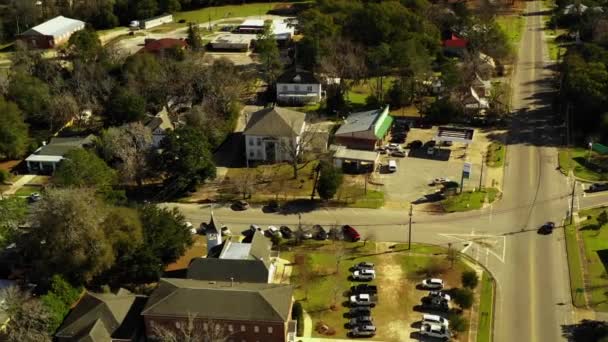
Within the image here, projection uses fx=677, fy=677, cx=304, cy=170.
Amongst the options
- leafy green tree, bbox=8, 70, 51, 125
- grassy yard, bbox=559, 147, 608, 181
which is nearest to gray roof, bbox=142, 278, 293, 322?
grassy yard, bbox=559, 147, 608, 181

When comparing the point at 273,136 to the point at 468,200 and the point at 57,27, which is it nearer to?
the point at 468,200

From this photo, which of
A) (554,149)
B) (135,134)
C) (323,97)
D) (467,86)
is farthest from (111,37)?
(554,149)

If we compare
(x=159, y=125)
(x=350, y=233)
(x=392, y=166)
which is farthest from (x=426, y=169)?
(x=159, y=125)

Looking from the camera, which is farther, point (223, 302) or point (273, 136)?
point (273, 136)

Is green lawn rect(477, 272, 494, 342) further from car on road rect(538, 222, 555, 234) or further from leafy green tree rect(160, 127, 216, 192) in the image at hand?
leafy green tree rect(160, 127, 216, 192)

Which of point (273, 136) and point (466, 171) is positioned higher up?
point (273, 136)

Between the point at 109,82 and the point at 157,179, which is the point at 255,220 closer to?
the point at 157,179
